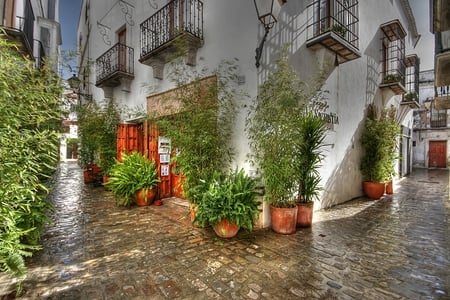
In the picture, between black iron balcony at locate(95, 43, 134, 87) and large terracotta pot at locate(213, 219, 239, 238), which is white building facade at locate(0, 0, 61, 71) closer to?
black iron balcony at locate(95, 43, 134, 87)

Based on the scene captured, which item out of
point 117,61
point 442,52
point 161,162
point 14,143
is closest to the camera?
point 14,143

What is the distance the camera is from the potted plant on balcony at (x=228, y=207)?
345 cm

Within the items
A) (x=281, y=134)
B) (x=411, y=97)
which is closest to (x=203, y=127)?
(x=281, y=134)

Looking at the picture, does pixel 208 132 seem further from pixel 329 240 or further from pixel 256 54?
pixel 329 240

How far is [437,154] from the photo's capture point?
1698 cm

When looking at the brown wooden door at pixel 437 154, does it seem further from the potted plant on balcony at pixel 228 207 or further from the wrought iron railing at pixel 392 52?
the potted plant on balcony at pixel 228 207

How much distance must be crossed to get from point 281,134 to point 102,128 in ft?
22.0

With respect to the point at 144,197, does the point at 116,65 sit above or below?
above

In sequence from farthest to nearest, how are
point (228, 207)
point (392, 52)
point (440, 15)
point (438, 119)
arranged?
1. point (438, 119)
2. point (392, 52)
3. point (228, 207)
4. point (440, 15)

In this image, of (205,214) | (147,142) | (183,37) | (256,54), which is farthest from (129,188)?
(256,54)

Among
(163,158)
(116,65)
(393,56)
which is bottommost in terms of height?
(163,158)

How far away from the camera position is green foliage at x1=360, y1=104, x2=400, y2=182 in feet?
21.6

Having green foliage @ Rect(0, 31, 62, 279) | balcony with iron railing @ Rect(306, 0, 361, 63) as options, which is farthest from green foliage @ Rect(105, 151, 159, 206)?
balcony with iron railing @ Rect(306, 0, 361, 63)

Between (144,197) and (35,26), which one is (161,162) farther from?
(35,26)
